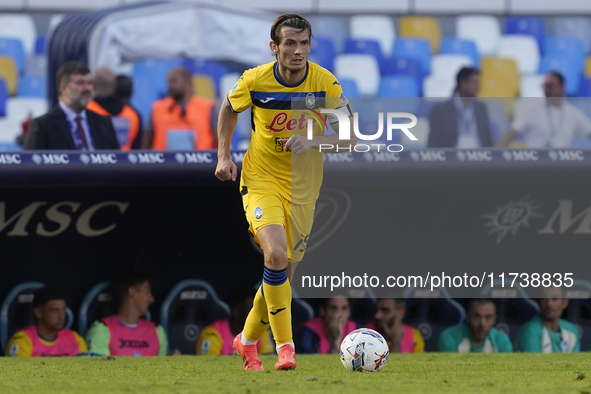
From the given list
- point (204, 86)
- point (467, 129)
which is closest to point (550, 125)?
point (467, 129)

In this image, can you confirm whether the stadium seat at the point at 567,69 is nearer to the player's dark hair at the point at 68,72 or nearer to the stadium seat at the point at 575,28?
the stadium seat at the point at 575,28

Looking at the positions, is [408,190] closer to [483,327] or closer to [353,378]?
[483,327]

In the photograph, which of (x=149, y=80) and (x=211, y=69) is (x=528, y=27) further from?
(x=149, y=80)

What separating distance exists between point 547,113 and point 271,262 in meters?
2.63

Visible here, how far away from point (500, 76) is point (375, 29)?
1833 millimetres

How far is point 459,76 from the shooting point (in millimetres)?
7230

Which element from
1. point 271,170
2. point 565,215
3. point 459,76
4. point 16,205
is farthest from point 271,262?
point 459,76

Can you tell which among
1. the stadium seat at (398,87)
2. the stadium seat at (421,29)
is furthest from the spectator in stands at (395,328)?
the stadium seat at (421,29)

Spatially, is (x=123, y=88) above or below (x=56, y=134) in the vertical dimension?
above

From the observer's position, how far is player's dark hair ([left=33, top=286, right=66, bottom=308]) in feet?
20.2

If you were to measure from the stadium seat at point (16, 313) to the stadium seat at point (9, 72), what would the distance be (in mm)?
5194

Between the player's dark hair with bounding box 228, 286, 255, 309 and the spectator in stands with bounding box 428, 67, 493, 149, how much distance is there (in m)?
1.68

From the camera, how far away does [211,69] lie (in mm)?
9617

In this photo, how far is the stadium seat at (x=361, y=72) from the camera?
11.2 metres
